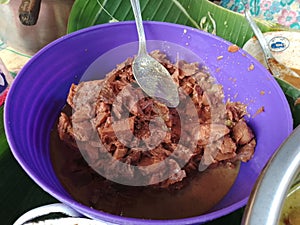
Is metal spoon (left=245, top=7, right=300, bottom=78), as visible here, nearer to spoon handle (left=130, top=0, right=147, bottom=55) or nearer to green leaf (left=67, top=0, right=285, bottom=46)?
green leaf (left=67, top=0, right=285, bottom=46)

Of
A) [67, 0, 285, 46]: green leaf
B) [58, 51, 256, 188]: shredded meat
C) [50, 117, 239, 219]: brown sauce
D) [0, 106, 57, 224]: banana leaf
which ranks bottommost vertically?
[0, 106, 57, 224]: banana leaf

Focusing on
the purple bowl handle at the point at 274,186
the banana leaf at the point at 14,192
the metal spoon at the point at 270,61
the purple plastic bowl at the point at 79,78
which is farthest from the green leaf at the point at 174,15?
the purple bowl handle at the point at 274,186

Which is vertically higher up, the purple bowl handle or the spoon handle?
the purple bowl handle

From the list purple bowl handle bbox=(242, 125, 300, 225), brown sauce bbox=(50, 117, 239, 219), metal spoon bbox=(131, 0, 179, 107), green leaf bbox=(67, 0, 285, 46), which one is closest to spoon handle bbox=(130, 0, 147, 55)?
metal spoon bbox=(131, 0, 179, 107)

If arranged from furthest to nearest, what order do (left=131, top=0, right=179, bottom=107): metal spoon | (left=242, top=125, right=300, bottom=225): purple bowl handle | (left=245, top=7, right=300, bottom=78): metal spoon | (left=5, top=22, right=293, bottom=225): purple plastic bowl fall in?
1. (left=245, top=7, right=300, bottom=78): metal spoon
2. (left=131, top=0, right=179, bottom=107): metal spoon
3. (left=5, top=22, right=293, bottom=225): purple plastic bowl
4. (left=242, top=125, right=300, bottom=225): purple bowl handle

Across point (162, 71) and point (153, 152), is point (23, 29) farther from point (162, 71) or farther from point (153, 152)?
point (153, 152)

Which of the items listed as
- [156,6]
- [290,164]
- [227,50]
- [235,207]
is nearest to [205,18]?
[156,6]
